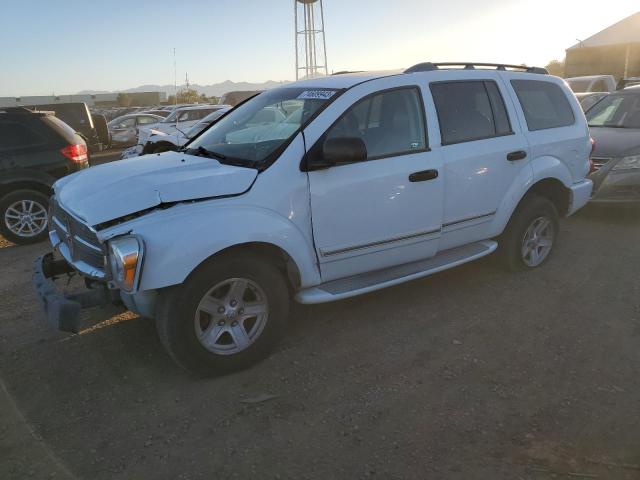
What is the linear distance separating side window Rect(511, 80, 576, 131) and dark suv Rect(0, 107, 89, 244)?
18.7 feet

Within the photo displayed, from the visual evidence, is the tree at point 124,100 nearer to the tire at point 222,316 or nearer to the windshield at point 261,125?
the windshield at point 261,125

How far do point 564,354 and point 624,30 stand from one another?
38.9 m

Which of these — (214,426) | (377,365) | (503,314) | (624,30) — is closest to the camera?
(214,426)

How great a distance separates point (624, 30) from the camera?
1363 inches

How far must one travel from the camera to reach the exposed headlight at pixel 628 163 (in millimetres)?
6594

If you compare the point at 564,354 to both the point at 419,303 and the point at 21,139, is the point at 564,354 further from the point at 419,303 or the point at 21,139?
the point at 21,139

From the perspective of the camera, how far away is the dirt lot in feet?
8.68

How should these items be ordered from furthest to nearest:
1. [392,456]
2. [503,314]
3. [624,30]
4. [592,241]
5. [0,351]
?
[624,30]
[592,241]
[503,314]
[0,351]
[392,456]

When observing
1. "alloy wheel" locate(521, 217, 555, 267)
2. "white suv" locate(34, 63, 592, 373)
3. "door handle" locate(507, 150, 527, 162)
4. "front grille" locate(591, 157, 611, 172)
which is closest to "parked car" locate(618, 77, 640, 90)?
"front grille" locate(591, 157, 611, 172)

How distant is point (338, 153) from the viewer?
343 centimetres

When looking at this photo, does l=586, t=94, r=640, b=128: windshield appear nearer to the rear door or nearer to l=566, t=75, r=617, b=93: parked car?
the rear door

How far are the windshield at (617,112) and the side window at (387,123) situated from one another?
16.2 ft

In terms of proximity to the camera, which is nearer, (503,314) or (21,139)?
(503,314)

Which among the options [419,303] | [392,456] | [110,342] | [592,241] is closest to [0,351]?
[110,342]
